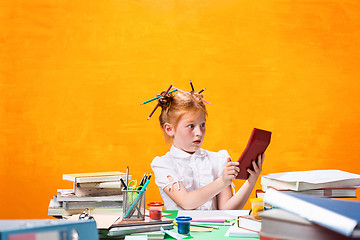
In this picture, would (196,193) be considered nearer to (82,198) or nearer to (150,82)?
(82,198)

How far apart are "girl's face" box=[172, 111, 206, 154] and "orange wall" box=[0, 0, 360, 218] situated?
0.80m

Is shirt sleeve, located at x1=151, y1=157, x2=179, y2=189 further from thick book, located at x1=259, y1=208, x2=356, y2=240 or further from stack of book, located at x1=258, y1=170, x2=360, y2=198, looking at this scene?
thick book, located at x1=259, y1=208, x2=356, y2=240

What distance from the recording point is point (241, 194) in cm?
190

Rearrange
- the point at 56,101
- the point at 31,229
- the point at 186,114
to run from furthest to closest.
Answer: the point at 56,101
the point at 186,114
the point at 31,229

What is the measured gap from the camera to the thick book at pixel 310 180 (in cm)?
122

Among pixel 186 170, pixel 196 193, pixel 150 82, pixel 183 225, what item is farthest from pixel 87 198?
pixel 150 82

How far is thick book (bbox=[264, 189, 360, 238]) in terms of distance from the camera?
0.58 metres

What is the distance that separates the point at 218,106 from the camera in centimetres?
282

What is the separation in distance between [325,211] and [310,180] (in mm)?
637

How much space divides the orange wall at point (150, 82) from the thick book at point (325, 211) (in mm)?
2105

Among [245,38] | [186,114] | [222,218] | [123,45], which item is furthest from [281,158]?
[222,218]

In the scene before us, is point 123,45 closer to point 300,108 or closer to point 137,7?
point 137,7

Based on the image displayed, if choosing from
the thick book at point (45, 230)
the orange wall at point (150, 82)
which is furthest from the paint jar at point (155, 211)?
the orange wall at point (150, 82)

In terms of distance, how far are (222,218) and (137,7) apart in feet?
6.02
